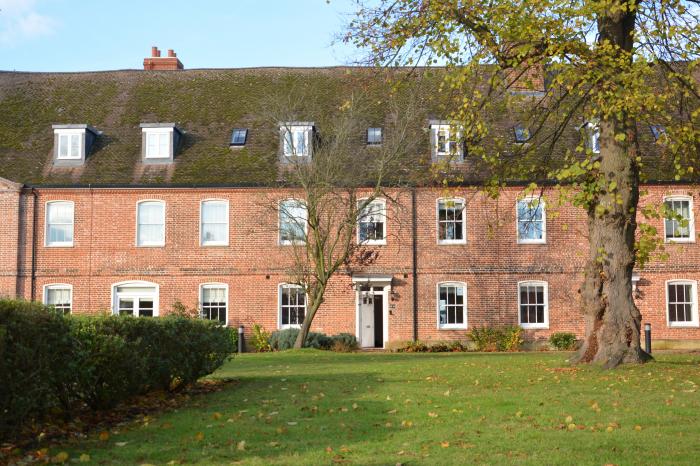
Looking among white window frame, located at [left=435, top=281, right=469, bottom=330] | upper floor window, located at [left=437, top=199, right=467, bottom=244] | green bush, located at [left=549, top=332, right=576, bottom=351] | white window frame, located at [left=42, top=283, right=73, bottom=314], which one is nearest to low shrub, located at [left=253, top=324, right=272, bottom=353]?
white window frame, located at [left=435, top=281, right=469, bottom=330]

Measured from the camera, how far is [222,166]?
30.4m

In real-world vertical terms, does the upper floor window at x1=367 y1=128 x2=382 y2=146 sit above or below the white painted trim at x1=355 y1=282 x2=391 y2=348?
above

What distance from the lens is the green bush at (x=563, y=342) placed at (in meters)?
29.0

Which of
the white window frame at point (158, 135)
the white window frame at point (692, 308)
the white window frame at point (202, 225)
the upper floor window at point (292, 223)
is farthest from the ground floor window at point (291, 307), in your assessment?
the white window frame at point (692, 308)

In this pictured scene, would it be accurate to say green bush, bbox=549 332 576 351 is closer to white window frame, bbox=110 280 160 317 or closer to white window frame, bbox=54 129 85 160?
white window frame, bbox=110 280 160 317

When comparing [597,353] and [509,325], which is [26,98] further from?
[597,353]

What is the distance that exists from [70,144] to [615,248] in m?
21.9

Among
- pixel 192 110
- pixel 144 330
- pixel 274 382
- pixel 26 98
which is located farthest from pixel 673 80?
pixel 26 98

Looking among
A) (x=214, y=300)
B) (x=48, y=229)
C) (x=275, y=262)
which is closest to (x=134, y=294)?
(x=214, y=300)

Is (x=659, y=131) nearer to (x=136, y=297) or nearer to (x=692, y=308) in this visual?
(x=692, y=308)

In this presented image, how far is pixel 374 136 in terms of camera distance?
31391 mm

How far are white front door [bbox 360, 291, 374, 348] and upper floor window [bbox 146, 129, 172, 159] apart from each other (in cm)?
896

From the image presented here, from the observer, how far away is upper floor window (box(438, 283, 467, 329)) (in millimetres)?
29641

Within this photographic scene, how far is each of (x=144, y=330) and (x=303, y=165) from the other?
15838mm
